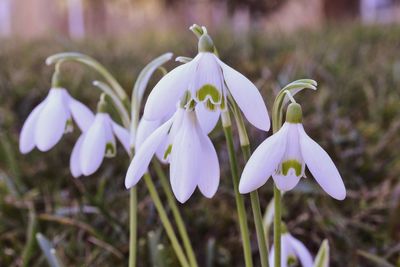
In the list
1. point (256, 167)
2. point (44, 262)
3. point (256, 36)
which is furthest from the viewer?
point (256, 36)

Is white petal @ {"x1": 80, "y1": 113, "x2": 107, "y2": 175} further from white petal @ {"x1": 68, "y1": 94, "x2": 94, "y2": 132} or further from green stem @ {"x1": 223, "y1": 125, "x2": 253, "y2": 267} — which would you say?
green stem @ {"x1": 223, "y1": 125, "x2": 253, "y2": 267}

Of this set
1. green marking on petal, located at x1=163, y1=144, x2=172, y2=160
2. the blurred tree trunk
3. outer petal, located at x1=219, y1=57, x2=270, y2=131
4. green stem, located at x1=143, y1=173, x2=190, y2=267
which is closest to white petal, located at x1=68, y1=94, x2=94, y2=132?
green stem, located at x1=143, y1=173, x2=190, y2=267

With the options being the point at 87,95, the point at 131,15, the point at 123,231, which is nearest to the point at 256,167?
the point at 123,231

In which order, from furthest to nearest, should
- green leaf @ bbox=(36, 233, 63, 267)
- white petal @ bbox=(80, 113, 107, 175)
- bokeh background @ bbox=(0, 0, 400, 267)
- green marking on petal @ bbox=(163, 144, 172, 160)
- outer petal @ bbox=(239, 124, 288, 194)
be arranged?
bokeh background @ bbox=(0, 0, 400, 267) < green leaf @ bbox=(36, 233, 63, 267) < white petal @ bbox=(80, 113, 107, 175) < green marking on petal @ bbox=(163, 144, 172, 160) < outer petal @ bbox=(239, 124, 288, 194)

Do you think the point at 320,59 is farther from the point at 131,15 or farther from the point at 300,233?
the point at 131,15

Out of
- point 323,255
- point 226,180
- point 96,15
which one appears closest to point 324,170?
point 323,255

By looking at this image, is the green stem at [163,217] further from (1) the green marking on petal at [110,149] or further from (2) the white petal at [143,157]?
(2) the white petal at [143,157]
